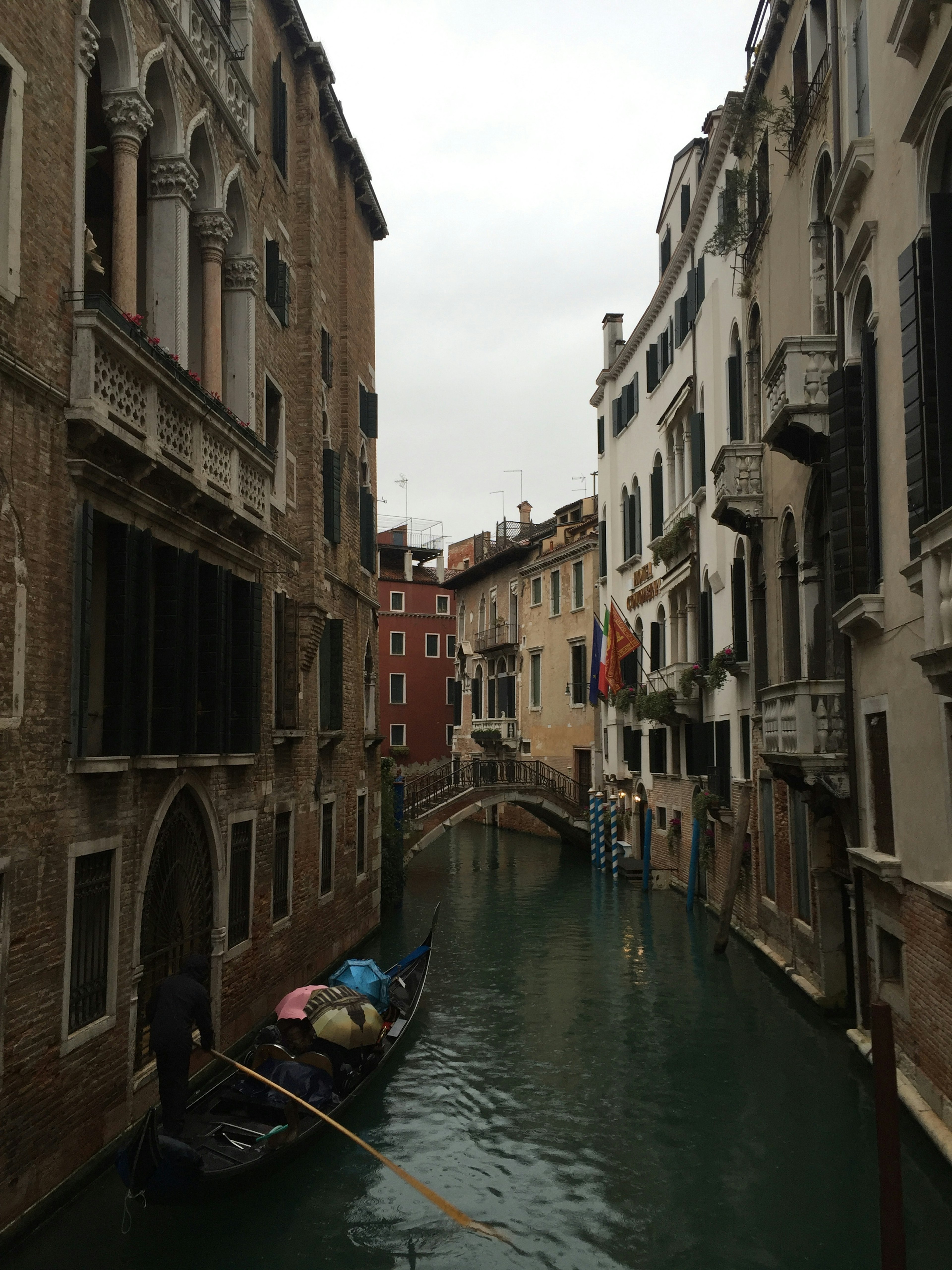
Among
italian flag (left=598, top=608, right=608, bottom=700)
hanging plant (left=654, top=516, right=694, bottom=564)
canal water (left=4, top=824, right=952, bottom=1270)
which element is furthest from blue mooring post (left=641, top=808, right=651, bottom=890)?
canal water (left=4, top=824, right=952, bottom=1270)

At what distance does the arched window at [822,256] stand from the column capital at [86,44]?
731 centimetres

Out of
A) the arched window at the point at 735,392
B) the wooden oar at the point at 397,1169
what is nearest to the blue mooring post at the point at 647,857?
the arched window at the point at 735,392

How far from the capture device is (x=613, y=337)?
3066 centimetres

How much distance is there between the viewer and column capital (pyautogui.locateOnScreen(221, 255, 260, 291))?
1230cm

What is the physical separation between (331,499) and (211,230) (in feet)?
15.3

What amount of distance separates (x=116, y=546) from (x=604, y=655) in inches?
742

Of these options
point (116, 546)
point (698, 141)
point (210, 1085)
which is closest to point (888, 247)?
point (116, 546)

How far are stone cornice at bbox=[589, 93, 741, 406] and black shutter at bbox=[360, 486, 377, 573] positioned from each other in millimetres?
7827

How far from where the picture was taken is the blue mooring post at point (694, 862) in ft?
68.8

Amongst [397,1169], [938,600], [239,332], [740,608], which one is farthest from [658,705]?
[397,1169]

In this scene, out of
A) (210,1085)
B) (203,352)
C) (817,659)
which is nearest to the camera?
(210,1085)

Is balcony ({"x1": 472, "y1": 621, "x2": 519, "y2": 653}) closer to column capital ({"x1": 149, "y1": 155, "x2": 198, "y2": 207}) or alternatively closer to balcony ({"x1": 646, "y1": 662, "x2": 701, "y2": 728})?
balcony ({"x1": 646, "y1": 662, "x2": 701, "y2": 728})

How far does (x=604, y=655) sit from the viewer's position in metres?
26.3

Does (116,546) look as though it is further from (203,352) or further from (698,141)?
(698,141)
